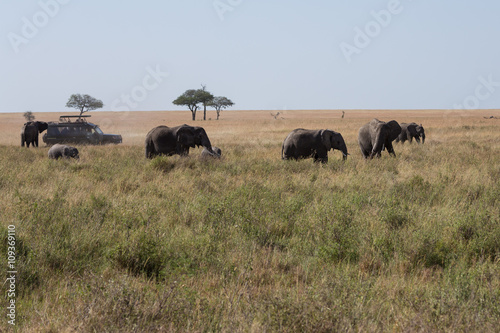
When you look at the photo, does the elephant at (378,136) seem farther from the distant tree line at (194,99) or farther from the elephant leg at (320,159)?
the distant tree line at (194,99)

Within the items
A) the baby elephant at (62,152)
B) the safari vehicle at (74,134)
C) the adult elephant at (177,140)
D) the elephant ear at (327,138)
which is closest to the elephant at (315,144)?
the elephant ear at (327,138)

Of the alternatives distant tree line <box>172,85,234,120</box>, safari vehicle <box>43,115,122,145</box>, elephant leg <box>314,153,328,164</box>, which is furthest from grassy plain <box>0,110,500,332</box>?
distant tree line <box>172,85,234,120</box>

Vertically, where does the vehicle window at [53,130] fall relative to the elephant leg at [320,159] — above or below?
above

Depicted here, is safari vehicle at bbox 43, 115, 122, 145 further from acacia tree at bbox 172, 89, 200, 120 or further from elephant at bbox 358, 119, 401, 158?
acacia tree at bbox 172, 89, 200, 120

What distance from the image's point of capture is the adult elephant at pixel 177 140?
50.8 feet

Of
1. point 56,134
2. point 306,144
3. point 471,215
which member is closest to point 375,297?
point 471,215

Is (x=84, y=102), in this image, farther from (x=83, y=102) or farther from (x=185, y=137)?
(x=185, y=137)

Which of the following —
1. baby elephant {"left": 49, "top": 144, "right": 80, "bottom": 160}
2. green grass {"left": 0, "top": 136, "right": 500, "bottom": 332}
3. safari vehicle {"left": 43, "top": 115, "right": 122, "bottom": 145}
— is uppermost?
safari vehicle {"left": 43, "top": 115, "right": 122, "bottom": 145}

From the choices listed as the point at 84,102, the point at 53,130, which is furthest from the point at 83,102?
the point at 53,130

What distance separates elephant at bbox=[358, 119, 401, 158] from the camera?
15.3 metres

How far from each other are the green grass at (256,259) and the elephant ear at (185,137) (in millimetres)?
6036

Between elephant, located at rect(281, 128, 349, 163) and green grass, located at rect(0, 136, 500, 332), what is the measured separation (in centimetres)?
507

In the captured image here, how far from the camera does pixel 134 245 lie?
4973 mm

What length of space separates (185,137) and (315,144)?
4.61 m
